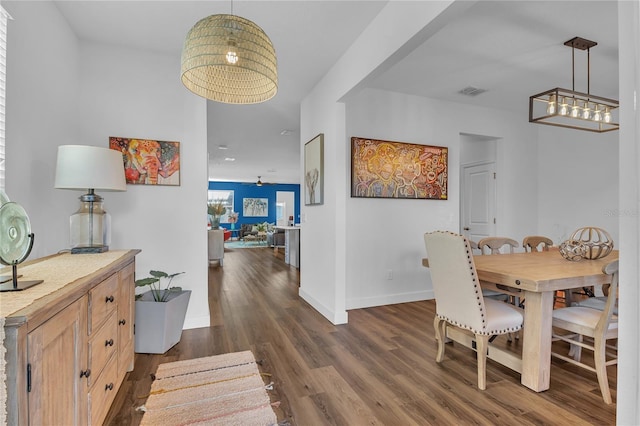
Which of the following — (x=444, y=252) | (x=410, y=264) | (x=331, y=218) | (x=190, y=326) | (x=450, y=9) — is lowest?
(x=190, y=326)

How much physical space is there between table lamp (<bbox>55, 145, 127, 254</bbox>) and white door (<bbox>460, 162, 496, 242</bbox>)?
15.8 ft

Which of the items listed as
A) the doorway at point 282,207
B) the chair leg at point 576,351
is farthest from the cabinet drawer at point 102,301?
the doorway at point 282,207

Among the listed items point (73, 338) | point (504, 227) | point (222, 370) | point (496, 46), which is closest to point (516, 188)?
point (504, 227)

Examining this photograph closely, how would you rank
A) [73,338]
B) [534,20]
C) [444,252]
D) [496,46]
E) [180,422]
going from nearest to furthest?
[73,338] < [180,422] < [444,252] < [534,20] < [496,46]

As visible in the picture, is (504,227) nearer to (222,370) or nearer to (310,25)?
(310,25)

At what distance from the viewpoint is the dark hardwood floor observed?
1773mm

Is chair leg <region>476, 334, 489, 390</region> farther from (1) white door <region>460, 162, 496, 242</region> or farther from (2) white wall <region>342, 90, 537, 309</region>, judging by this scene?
(1) white door <region>460, 162, 496, 242</region>

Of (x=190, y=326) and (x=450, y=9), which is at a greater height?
(x=450, y=9)

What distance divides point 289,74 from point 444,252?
257 centimetres

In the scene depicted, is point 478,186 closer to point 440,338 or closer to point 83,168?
point 440,338

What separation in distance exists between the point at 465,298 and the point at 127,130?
10.4 ft

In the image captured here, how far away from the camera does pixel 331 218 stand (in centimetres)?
337

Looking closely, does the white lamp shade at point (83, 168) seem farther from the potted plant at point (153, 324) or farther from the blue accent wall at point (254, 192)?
the blue accent wall at point (254, 192)

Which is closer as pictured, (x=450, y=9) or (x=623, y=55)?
(x=623, y=55)
